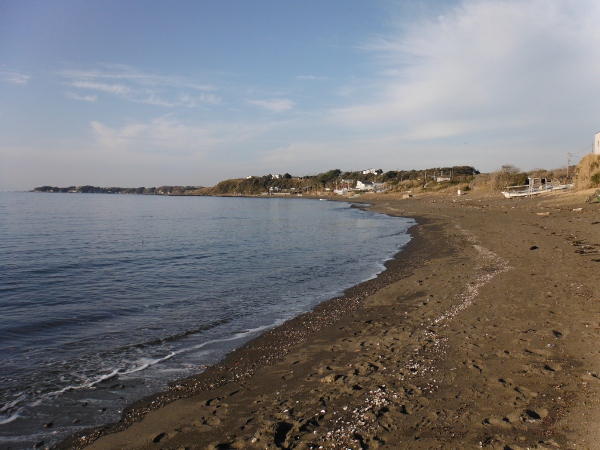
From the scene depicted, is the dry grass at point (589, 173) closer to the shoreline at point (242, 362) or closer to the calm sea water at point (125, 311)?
the calm sea water at point (125, 311)

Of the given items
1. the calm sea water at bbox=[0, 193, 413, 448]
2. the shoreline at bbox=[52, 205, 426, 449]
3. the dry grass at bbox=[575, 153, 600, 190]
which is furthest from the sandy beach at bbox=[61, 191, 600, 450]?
the dry grass at bbox=[575, 153, 600, 190]

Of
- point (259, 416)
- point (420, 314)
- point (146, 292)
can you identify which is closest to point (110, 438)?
point (259, 416)

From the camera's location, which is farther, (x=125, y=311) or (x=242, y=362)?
(x=125, y=311)

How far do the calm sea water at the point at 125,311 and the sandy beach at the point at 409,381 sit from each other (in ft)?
2.82

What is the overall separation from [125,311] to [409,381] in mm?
8786

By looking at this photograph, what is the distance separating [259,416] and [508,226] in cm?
2557

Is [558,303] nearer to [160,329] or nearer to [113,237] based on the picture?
[160,329]

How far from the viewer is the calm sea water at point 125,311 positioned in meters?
6.45

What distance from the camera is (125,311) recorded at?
11.6 meters

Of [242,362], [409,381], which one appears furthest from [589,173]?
[242,362]

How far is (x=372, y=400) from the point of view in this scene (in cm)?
543

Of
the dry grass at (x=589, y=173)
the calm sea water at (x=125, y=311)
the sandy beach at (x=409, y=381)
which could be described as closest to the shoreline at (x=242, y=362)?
the sandy beach at (x=409, y=381)

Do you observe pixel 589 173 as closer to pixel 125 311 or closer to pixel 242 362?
pixel 242 362

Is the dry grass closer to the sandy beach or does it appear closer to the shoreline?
the sandy beach
